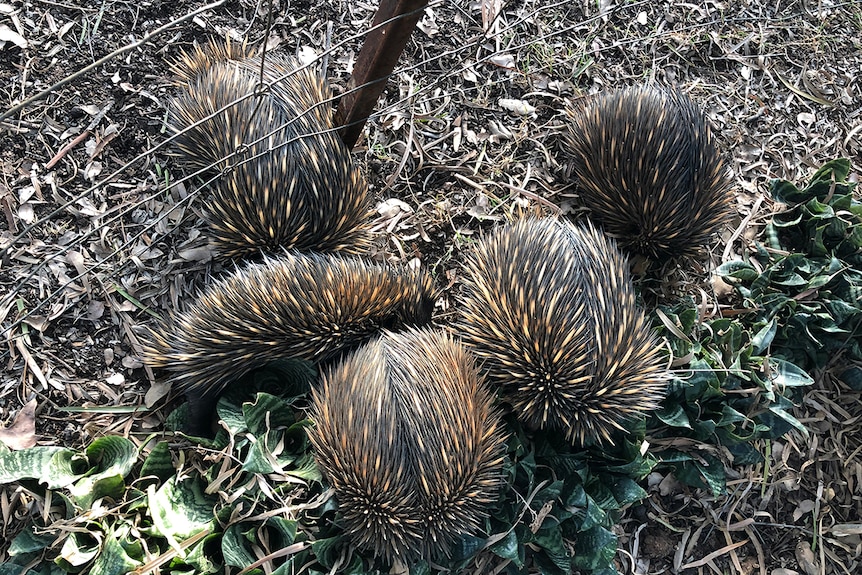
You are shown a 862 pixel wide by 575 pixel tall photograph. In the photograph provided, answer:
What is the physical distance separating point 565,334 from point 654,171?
1020 millimetres

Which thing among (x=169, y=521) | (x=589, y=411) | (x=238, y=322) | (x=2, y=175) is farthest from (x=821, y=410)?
(x=2, y=175)

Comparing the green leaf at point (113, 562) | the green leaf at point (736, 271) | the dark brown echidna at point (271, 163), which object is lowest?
the green leaf at point (736, 271)

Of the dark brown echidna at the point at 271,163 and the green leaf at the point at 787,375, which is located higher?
the dark brown echidna at the point at 271,163

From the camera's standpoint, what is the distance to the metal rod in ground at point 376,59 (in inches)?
89.8

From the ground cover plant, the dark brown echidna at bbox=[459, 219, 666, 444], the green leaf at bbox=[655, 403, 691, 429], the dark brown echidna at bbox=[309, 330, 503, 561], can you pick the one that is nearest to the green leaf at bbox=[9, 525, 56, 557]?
the ground cover plant

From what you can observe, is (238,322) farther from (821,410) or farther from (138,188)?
(821,410)

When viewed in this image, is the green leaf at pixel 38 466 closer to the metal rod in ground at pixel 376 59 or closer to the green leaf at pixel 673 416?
the metal rod in ground at pixel 376 59

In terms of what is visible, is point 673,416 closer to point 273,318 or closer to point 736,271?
point 736,271

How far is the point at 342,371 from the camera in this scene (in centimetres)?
238

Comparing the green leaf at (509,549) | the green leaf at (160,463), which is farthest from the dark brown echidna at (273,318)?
the green leaf at (509,549)

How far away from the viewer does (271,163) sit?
2582 mm

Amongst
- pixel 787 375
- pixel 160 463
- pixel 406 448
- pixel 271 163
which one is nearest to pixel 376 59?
pixel 271 163

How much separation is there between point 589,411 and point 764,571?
131 centimetres

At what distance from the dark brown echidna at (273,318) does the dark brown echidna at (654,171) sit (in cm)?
118
